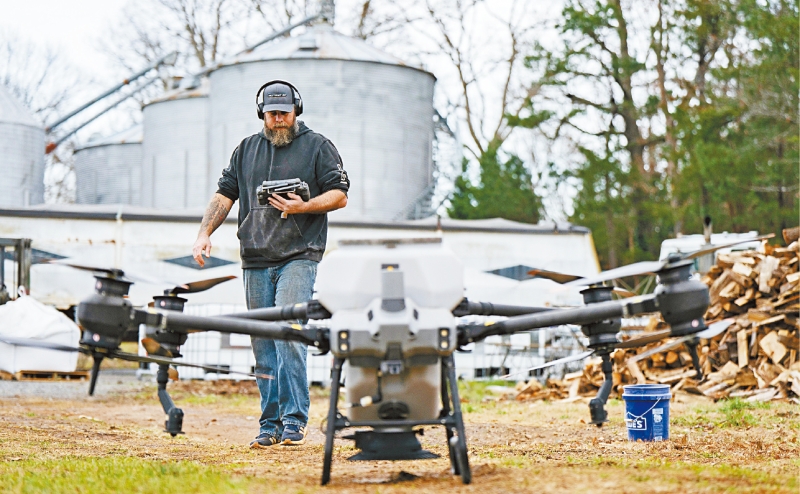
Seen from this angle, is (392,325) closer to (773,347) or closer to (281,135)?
(281,135)

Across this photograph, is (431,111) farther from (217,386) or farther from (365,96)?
(217,386)

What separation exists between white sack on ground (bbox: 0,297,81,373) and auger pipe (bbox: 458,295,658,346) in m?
9.76

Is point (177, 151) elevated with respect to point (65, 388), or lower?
elevated

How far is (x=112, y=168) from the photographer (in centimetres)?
2955

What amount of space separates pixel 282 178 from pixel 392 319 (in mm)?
2486

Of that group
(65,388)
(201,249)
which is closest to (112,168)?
(65,388)

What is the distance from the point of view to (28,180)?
28203mm

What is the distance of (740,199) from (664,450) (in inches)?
772

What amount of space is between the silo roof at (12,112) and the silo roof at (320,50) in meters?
6.36

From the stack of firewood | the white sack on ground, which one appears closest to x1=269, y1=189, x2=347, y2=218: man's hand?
the stack of firewood

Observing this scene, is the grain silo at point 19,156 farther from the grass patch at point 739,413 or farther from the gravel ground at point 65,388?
the grass patch at point 739,413

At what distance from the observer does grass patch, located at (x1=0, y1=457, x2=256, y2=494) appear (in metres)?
3.94

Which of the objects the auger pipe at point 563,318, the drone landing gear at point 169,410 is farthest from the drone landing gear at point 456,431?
the drone landing gear at point 169,410

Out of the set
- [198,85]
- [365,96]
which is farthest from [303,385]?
[198,85]
